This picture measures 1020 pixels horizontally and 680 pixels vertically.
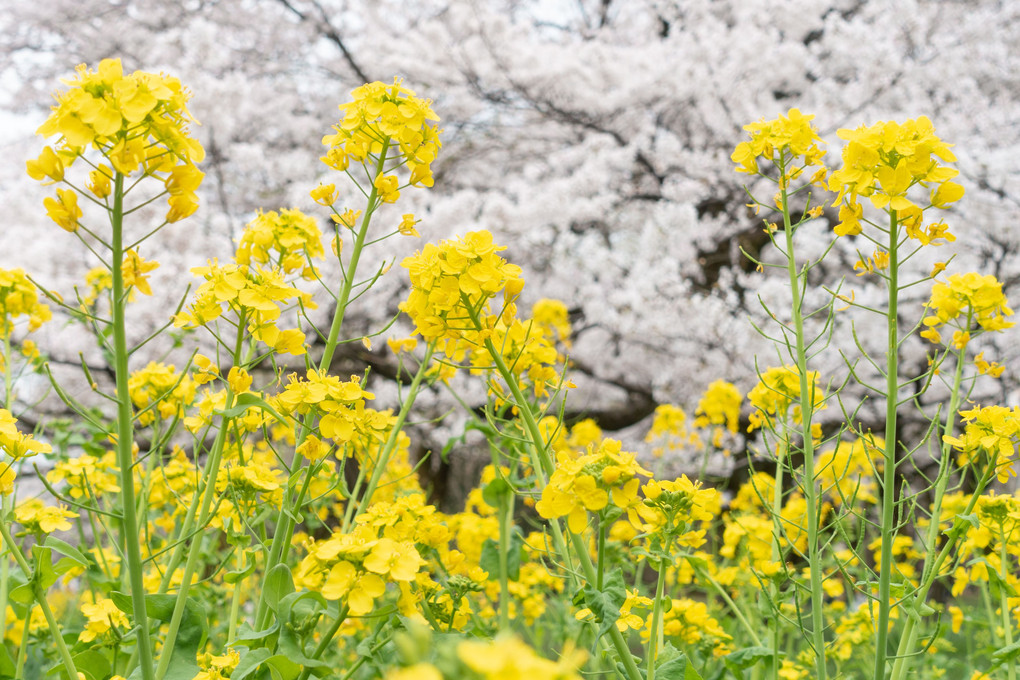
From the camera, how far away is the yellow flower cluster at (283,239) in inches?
67.7

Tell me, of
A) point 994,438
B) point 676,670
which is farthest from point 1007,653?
point 676,670

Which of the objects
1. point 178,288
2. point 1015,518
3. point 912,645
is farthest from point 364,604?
point 178,288

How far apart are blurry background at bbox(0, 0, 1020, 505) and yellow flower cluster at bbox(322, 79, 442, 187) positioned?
445 centimetres

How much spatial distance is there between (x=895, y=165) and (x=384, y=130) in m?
1.14

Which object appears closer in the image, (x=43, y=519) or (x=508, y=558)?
(x=43, y=519)

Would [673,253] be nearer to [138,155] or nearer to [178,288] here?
[178,288]

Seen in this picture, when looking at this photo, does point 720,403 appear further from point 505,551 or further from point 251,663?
point 251,663

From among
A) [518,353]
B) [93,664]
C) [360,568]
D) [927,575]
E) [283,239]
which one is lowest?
[93,664]

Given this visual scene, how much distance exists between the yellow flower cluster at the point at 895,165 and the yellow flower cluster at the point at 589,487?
32.3 inches

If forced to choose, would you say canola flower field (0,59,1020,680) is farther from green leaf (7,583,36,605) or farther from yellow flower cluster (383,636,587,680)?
yellow flower cluster (383,636,587,680)

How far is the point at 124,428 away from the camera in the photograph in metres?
1.27

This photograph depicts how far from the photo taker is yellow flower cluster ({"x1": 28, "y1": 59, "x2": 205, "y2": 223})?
3.98 ft

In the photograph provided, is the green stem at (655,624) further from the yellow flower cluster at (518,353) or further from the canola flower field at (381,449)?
the yellow flower cluster at (518,353)

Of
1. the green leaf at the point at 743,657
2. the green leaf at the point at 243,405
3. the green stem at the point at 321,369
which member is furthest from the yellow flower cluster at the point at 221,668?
the green leaf at the point at 743,657
